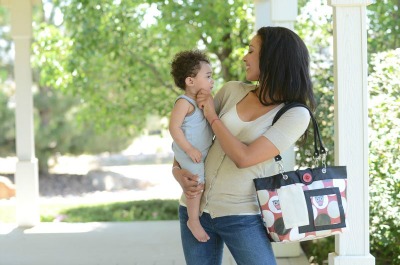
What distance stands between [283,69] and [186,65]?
0.40 metres

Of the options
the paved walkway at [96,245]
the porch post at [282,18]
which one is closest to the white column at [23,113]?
the paved walkway at [96,245]

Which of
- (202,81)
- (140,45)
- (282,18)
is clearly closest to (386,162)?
(282,18)

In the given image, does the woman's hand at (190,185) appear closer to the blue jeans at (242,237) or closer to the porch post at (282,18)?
the blue jeans at (242,237)

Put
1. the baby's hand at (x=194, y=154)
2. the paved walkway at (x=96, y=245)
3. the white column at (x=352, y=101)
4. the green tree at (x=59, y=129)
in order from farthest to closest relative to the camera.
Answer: the green tree at (x=59, y=129) → the paved walkway at (x=96, y=245) → the white column at (x=352, y=101) → the baby's hand at (x=194, y=154)

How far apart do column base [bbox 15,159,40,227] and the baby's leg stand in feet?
16.5

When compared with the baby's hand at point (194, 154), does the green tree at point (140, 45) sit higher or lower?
higher

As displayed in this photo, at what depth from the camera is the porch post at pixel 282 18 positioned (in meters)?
5.21

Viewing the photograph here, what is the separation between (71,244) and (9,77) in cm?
1035

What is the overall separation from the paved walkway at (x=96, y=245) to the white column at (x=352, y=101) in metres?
2.44

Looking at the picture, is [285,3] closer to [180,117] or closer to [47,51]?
[180,117]

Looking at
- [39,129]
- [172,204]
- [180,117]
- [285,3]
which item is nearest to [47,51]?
[172,204]

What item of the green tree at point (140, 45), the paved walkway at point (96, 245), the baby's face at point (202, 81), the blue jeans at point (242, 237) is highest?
the green tree at point (140, 45)

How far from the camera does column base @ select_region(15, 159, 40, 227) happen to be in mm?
7246

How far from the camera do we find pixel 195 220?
2.48 m
